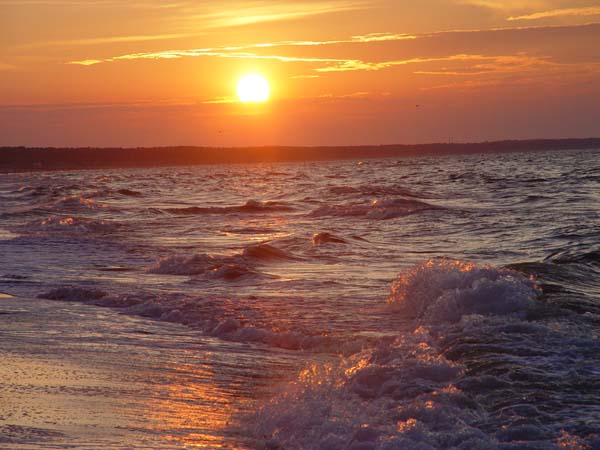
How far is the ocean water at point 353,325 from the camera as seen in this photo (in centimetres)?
680

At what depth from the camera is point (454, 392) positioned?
7371 millimetres

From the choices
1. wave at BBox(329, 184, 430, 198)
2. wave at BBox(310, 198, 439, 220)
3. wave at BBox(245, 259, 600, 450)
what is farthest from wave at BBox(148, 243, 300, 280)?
wave at BBox(329, 184, 430, 198)

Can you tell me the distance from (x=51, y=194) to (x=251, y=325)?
45198 millimetres

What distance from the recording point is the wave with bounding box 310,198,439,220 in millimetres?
31641

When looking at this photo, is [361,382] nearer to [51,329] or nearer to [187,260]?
[51,329]

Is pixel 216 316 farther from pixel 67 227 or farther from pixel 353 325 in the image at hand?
pixel 67 227

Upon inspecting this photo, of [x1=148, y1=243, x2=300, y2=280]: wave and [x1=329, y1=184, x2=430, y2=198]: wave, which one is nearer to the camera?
[x1=148, y1=243, x2=300, y2=280]: wave

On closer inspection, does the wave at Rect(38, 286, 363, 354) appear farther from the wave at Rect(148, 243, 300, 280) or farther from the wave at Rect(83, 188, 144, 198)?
the wave at Rect(83, 188, 144, 198)

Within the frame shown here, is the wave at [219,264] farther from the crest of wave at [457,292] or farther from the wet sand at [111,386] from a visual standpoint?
the wet sand at [111,386]

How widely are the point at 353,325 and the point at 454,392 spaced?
3.98 metres

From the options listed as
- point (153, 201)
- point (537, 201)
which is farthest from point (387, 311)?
point (153, 201)

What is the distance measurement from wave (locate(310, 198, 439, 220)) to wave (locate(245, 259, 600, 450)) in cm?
2042

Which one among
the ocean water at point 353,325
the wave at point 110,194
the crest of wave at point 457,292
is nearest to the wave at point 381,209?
the ocean water at point 353,325

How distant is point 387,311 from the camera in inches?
487
